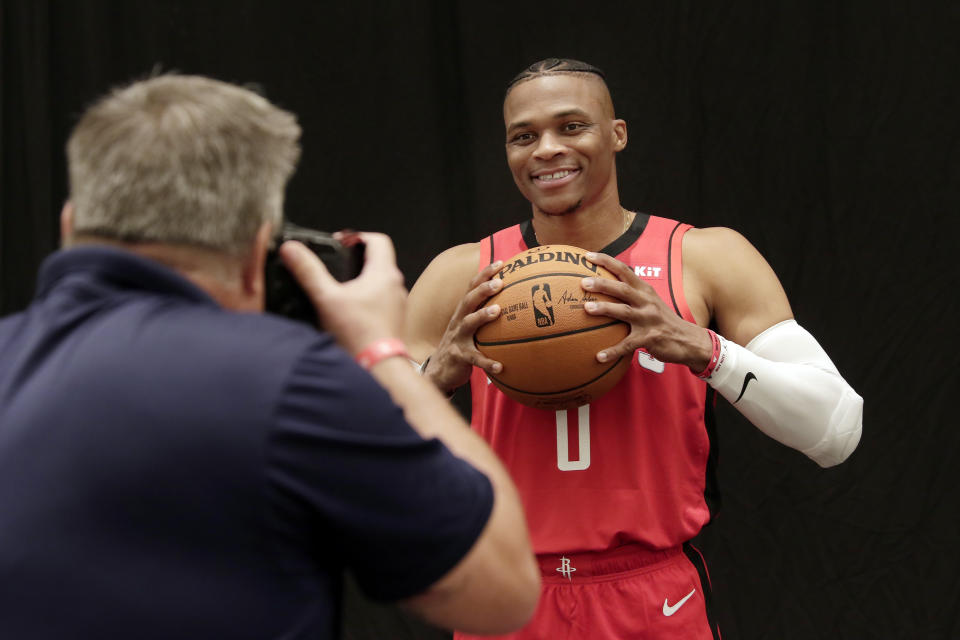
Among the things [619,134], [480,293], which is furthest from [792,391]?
[619,134]

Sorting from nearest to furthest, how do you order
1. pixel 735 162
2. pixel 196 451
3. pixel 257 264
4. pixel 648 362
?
pixel 196 451 < pixel 257 264 < pixel 648 362 < pixel 735 162

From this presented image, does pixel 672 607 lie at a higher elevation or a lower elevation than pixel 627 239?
lower

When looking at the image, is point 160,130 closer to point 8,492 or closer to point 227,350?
point 227,350

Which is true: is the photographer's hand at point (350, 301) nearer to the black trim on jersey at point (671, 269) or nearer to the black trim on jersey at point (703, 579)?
the black trim on jersey at point (671, 269)

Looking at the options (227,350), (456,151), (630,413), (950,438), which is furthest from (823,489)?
(227,350)

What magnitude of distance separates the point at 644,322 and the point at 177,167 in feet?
3.42

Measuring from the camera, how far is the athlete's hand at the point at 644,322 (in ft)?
5.55

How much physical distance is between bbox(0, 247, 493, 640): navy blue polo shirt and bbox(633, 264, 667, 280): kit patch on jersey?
1.22m

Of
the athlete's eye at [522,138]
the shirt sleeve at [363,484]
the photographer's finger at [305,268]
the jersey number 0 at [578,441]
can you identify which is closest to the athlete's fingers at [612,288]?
the jersey number 0 at [578,441]

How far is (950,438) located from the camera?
8.71 ft

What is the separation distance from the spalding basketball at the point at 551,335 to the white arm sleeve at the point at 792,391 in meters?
0.21

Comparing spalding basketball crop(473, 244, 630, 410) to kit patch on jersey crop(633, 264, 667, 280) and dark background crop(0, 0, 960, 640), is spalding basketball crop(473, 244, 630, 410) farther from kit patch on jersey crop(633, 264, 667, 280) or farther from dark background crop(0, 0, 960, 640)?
dark background crop(0, 0, 960, 640)

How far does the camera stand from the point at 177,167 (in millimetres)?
845

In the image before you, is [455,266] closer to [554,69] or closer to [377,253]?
[554,69]
